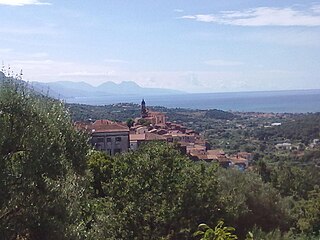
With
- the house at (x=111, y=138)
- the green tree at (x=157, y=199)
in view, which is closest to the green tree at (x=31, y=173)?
the green tree at (x=157, y=199)

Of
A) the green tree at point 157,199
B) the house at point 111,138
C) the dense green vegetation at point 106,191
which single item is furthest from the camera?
the house at point 111,138

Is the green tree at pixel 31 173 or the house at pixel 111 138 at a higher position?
the green tree at pixel 31 173

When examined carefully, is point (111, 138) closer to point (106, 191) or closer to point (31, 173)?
point (106, 191)

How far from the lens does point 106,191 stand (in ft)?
38.2

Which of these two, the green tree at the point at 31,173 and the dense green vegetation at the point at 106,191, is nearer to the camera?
the green tree at the point at 31,173

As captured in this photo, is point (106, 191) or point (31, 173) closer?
point (31, 173)

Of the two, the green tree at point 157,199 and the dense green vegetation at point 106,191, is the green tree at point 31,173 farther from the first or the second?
the green tree at point 157,199

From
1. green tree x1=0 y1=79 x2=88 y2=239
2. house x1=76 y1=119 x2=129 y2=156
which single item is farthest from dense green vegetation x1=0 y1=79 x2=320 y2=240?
house x1=76 y1=119 x2=129 y2=156

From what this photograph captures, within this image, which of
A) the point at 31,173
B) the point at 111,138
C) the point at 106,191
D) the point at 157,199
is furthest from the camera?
the point at 111,138

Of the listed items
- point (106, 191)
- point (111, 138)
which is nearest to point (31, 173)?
point (106, 191)

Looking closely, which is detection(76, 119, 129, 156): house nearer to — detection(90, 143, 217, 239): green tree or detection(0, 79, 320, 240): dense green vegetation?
detection(0, 79, 320, 240): dense green vegetation

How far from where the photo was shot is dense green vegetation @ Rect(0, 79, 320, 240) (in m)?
6.22

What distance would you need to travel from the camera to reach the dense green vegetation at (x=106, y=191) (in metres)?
6.22

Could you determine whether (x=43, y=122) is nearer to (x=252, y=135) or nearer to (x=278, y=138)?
(x=278, y=138)
